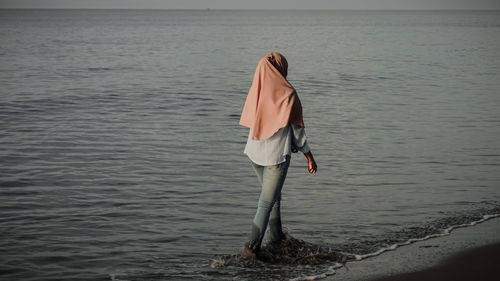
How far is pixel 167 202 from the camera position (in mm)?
8070

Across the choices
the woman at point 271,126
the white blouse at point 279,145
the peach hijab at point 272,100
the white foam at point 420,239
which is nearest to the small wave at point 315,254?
the white foam at point 420,239

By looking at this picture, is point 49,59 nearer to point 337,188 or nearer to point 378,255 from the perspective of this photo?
point 337,188

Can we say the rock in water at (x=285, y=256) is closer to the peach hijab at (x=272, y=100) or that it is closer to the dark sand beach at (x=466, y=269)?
the dark sand beach at (x=466, y=269)

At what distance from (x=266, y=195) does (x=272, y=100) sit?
851 mm

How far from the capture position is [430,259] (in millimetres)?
5809

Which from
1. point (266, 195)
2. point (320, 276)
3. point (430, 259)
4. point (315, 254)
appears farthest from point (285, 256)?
point (430, 259)

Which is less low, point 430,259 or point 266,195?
point 266,195

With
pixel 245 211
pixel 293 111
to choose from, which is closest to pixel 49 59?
pixel 245 211

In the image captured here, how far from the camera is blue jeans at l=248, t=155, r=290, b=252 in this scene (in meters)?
5.54

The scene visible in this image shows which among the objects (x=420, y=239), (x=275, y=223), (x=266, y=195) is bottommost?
(x=420, y=239)

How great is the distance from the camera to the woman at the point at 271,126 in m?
5.32

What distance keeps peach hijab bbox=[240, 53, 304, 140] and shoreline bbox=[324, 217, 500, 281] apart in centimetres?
137

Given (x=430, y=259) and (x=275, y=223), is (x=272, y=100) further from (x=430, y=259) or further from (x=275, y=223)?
(x=430, y=259)

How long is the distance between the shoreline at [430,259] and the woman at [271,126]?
89cm
